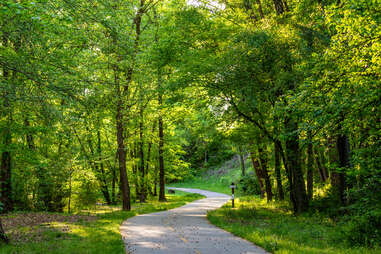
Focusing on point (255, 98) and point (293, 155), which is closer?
point (255, 98)

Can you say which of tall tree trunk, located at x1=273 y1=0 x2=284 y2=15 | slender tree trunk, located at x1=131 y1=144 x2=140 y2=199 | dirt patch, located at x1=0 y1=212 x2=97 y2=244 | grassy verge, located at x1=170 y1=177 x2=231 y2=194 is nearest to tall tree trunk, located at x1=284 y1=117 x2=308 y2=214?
tall tree trunk, located at x1=273 y1=0 x2=284 y2=15

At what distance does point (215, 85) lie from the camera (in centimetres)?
1170

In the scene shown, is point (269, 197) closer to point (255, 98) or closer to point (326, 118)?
point (255, 98)

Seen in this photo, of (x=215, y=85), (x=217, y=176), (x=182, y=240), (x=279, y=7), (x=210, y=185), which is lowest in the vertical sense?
(x=210, y=185)

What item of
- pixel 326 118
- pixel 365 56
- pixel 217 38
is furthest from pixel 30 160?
pixel 365 56

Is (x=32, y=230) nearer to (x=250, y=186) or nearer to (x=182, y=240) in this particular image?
(x=182, y=240)

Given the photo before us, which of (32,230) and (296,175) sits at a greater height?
(296,175)

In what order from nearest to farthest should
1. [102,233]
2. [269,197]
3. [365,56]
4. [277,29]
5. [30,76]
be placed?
[365,56]
[30,76]
[102,233]
[277,29]
[269,197]

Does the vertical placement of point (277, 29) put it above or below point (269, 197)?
above

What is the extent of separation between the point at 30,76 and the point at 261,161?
1574 centimetres

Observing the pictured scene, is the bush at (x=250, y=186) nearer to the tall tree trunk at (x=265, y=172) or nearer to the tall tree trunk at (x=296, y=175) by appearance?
the tall tree trunk at (x=265, y=172)

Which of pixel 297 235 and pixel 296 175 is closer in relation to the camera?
pixel 297 235

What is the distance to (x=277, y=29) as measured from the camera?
1094 cm

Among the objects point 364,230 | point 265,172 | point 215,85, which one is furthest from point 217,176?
point 364,230
